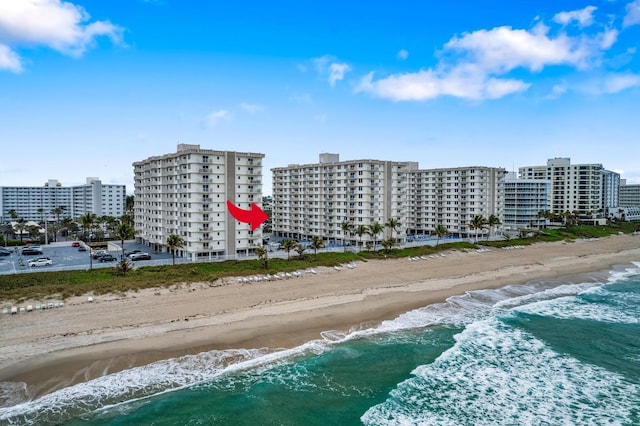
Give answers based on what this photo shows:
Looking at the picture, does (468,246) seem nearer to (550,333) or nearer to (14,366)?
(550,333)

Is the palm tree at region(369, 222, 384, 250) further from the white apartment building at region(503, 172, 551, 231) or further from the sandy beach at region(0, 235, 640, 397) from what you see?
the white apartment building at region(503, 172, 551, 231)

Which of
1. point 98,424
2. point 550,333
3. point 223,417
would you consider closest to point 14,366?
point 98,424

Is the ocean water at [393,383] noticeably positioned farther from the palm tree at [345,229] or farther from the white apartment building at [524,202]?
the white apartment building at [524,202]

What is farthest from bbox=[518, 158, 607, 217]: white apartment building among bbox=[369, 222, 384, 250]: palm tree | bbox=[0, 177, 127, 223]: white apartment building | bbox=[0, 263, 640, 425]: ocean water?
bbox=[0, 177, 127, 223]: white apartment building

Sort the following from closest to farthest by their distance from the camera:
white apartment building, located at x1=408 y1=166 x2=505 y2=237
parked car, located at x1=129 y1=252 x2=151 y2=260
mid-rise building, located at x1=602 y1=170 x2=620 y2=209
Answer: parked car, located at x1=129 y1=252 x2=151 y2=260, white apartment building, located at x1=408 y1=166 x2=505 y2=237, mid-rise building, located at x1=602 y1=170 x2=620 y2=209

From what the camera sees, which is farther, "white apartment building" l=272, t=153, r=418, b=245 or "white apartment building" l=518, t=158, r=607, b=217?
"white apartment building" l=518, t=158, r=607, b=217

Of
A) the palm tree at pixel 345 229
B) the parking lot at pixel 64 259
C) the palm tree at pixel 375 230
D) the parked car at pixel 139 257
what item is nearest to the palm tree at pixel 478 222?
the palm tree at pixel 375 230
